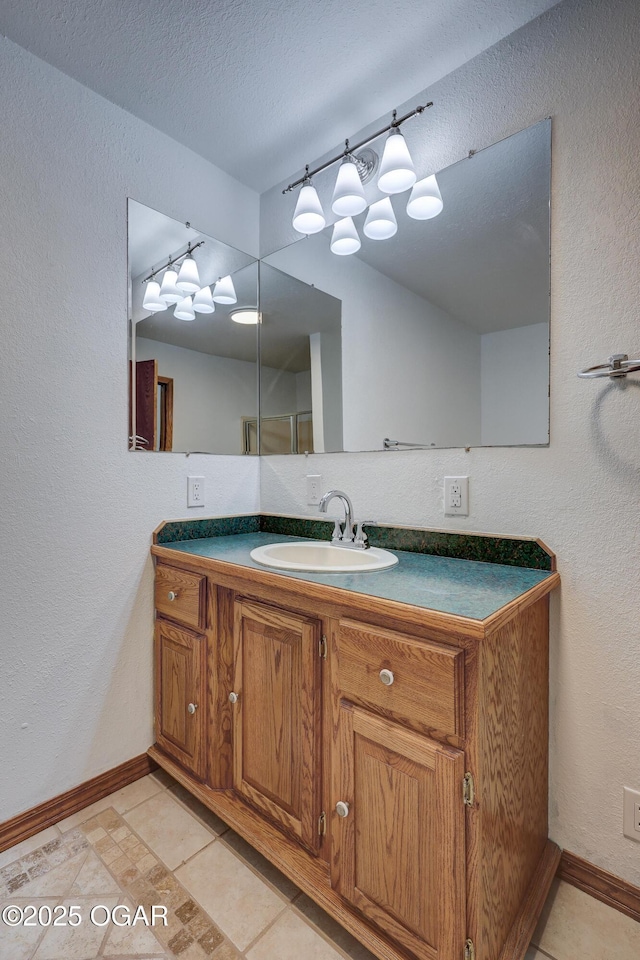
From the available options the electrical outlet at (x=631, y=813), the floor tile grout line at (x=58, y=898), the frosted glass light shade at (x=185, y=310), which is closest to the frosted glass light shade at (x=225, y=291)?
the frosted glass light shade at (x=185, y=310)

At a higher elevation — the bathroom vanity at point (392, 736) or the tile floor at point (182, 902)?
the bathroom vanity at point (392, 736)

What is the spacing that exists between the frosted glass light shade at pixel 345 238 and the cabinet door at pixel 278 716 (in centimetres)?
131

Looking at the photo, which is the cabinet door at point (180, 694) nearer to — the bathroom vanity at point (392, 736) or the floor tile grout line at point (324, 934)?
the bathroom vanity at point (392, 736)

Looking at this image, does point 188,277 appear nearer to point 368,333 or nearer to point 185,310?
point 185,310

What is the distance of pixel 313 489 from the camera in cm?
184

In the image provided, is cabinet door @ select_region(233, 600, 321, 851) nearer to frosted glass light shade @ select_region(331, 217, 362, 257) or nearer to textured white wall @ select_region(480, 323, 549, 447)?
textured white wall @ select_region(480, 323, 549, 447)

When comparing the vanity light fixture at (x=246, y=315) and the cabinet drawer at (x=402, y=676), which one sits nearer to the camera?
the cabinet drawer at (x=402, y=676)

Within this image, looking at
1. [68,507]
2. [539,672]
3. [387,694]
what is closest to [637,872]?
[539,672]

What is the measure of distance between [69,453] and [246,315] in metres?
0.99

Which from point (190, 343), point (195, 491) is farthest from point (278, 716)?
point (190, 343)

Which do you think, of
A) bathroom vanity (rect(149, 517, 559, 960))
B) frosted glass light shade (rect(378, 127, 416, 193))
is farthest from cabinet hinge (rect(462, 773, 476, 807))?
frosted glass light shade (rect(378, 127, 416, 193))

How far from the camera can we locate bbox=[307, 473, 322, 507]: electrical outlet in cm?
182

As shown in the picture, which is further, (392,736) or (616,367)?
(616,367)

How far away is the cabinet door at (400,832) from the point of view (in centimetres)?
86
